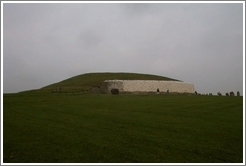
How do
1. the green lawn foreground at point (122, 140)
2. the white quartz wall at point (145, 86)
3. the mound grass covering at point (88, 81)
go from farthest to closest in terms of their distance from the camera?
the mound grass covering at point (88, 81) < the white quartz wall at point (145, 86) < the green lawn foreground at point (122, 140)

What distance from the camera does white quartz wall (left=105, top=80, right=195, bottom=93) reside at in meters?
39.4

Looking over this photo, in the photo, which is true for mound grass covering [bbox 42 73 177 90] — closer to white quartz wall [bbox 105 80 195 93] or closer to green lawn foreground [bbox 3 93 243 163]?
white quartz wall [bbox 105 80 195 93]

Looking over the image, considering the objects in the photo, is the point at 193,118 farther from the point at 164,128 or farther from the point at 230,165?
the point at 230,165

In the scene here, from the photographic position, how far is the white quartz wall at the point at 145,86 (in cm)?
3938

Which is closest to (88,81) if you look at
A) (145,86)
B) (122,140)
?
(145,86)

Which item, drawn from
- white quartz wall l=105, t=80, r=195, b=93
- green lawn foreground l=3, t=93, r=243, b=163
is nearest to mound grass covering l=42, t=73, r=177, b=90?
white quartz wall l=105, t=80, r=195, b=93

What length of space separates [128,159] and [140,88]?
1345 inches

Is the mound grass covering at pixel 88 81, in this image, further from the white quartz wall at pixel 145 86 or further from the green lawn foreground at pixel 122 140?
the green lawn foreground at pixel 122 140

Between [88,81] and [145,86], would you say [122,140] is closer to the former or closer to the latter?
[145,86]

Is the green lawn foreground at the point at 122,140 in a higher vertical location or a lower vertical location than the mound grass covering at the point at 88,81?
lower

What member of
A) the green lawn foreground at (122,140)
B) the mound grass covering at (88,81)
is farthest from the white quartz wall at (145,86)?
the green lawn foreground at (122,140)

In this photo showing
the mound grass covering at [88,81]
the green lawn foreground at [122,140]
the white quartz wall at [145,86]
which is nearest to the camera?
the green lawn foreground at [122,140]

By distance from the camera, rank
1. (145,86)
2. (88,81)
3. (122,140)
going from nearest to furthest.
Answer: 1. (122,140)
2. (145,86)
3. (88,81)

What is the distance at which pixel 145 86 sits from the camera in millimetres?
41000
